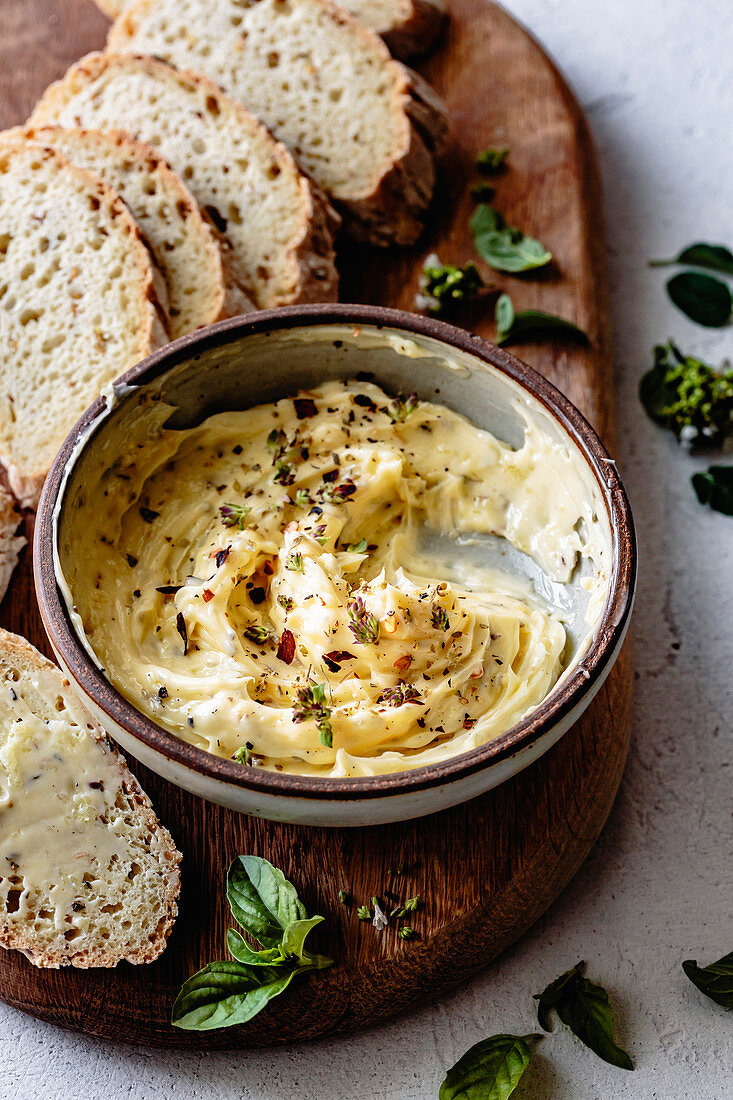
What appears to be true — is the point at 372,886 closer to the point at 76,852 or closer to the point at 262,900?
the point at 262,900

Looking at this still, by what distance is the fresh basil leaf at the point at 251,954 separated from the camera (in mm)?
2252

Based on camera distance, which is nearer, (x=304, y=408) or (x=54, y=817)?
(x=54, y=817)

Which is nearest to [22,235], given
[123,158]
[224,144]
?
[123,158]

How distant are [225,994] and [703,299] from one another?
2.55 m

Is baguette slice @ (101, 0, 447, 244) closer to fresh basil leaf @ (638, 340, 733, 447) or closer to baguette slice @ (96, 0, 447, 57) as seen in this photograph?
baguette slice @ (96, 0, 447, 57)

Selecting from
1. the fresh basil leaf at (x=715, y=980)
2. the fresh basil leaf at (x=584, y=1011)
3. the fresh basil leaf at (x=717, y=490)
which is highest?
the fresh basil leaf at (x=717, y=490)

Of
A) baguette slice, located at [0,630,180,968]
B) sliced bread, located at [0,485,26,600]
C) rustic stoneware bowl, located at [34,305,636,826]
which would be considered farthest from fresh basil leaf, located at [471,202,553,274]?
baguette slice, located at [0,630,180,968]

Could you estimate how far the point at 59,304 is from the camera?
2906mm

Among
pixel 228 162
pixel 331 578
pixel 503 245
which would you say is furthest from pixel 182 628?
pixel 503 245

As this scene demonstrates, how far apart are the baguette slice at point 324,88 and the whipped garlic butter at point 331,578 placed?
80cm

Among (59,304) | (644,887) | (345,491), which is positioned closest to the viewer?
(345,491)

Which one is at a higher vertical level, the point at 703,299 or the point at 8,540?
the point at 703,299

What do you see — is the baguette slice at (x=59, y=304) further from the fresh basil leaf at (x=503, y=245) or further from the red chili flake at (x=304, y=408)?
the fresh basil leaf at (x=503, y=245)

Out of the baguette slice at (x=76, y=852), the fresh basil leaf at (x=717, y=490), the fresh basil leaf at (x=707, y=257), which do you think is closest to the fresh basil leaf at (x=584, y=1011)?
the baguette slice at (x=76, y=852)
